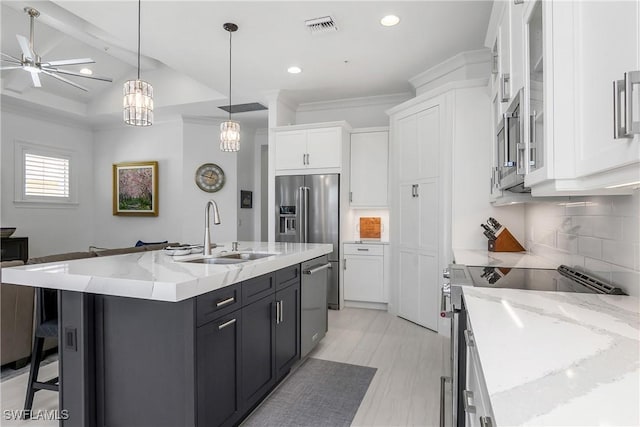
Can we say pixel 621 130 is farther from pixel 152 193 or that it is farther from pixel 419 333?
pixel 152 193

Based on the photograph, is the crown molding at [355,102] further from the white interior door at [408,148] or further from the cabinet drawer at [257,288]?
the cabinet drawer at [257,288]

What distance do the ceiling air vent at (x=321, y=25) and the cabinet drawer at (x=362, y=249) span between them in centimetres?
253

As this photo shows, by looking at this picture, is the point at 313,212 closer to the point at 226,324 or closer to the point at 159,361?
the point at 226,324

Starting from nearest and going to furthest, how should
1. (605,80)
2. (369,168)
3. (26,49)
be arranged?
(605,80) < (26,49) < (369,168)

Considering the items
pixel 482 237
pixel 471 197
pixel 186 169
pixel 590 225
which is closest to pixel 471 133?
pixel 471 197

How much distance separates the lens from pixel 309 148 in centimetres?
448

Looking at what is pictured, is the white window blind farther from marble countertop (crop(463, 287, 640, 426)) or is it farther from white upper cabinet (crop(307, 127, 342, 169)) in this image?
marble countertop (crop(463, 287, 640, 426))

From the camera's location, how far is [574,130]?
3.30 ft

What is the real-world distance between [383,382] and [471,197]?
75.4 inches

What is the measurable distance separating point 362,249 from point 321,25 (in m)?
2.64

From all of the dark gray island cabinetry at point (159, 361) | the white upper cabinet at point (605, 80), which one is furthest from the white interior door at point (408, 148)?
the white upper cabinet at point (605, 80)

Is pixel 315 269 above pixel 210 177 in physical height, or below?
below

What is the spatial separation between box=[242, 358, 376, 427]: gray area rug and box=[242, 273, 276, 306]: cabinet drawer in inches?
28.2

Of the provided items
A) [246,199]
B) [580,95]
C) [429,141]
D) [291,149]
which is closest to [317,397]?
[580,95]
